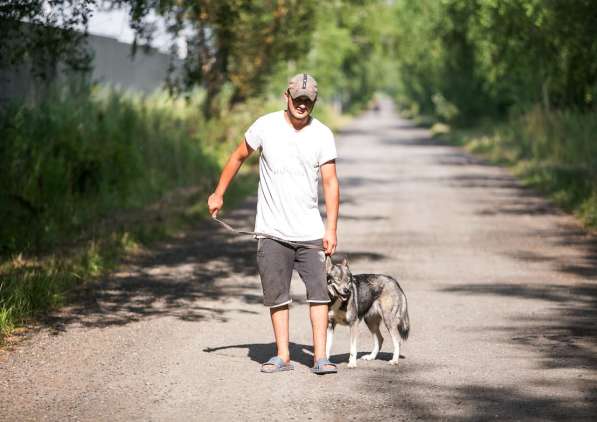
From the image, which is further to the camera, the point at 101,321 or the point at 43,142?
the point at 43,142

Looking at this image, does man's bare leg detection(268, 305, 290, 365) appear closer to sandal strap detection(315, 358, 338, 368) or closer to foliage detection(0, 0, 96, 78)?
sandal strap detection(315, 358, 338, 368)

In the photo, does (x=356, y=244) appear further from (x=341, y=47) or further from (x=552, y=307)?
(x=341, y=47)

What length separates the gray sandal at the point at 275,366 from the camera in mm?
7634

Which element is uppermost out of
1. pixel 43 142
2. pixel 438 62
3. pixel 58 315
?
pixel 438 62

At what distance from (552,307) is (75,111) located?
9424mm

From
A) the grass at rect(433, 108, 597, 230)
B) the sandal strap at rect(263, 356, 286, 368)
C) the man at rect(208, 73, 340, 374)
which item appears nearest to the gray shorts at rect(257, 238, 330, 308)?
the man at rect(208, 73, 340, 374)

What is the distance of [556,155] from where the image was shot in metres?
26.8

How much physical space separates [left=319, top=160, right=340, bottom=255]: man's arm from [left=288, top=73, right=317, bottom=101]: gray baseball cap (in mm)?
494

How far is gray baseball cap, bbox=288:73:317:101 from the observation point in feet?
23.9

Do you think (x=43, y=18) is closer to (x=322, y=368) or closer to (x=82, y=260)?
(x=82, y=260)

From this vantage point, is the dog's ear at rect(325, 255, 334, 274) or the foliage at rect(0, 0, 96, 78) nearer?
the dog's ear at rect(325, 255, 334, 274)

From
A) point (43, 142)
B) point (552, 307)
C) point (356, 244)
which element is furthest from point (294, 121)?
point (43, 142)

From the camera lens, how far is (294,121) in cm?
744

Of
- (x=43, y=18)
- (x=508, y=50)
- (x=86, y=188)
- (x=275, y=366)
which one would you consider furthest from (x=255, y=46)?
(x=275, y=366)
